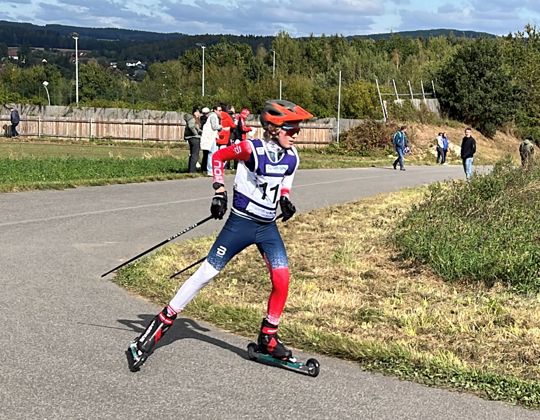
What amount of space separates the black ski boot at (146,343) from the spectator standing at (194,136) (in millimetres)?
16204

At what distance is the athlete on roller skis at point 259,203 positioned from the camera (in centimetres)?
614

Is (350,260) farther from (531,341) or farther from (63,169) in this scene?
(63,169)

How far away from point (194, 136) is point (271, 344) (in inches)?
645

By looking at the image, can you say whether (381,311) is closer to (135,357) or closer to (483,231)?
(135,357)

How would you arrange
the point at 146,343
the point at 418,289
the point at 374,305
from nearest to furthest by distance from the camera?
the point at 146,343
the point at 374,305
the point at 418,289

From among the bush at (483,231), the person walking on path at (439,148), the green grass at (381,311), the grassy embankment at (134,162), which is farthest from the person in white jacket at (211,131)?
the person walking on path at (439,148)

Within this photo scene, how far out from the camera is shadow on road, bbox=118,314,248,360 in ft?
21.8

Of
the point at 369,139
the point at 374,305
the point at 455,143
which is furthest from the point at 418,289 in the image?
the point at 455,143

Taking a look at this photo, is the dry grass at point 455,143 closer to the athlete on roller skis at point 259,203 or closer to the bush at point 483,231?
the bush at point 483,231

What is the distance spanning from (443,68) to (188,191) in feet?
146

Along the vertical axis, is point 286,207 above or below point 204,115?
below

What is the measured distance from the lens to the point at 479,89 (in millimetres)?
56500

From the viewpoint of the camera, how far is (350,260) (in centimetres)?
1043

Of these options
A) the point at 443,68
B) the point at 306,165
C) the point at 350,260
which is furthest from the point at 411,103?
the point at 350,260
